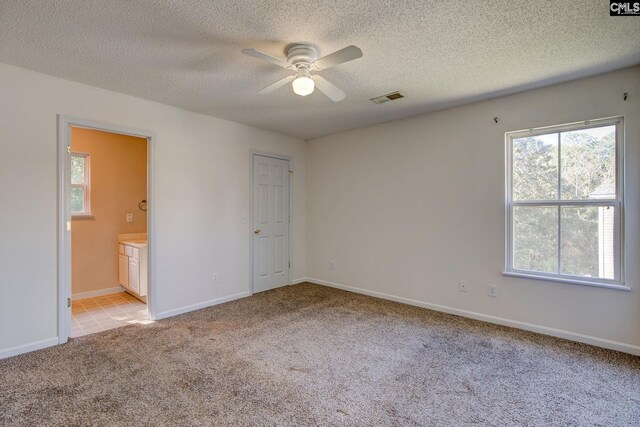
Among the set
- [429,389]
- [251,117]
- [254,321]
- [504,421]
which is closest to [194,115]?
[251,117]

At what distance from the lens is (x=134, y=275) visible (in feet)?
14.3

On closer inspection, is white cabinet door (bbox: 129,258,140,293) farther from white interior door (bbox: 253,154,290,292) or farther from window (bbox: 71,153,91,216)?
white interior door (bbox: 253,154,290,292)

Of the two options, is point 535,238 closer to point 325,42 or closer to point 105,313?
point 325,42

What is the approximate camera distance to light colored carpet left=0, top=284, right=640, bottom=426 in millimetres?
1935

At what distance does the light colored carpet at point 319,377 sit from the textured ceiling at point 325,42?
8.24 ft

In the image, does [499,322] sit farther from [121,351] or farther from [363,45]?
[121,351]

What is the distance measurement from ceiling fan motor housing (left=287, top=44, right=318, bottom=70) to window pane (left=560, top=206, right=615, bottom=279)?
286 centimetres

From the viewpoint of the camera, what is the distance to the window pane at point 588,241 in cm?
288

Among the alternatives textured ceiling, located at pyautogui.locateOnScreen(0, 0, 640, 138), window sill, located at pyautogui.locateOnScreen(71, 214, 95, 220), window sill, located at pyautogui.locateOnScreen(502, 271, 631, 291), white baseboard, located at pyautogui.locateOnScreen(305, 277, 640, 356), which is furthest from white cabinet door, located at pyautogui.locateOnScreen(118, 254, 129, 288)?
window sill, located at pyautogui.locateOnScreen(502, 271, 631, 291)

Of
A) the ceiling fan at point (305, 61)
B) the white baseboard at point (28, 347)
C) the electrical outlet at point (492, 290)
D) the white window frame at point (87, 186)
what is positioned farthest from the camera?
the white window frame at point (87, 186)

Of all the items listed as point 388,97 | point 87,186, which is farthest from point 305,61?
point 87,186

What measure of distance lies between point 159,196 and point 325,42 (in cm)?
257

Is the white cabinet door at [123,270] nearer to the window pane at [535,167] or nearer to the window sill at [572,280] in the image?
the window sill at [572,280]
